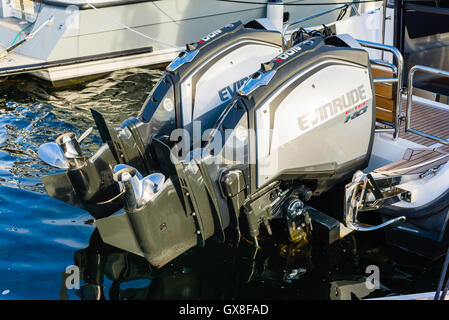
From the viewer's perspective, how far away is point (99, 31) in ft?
25.9

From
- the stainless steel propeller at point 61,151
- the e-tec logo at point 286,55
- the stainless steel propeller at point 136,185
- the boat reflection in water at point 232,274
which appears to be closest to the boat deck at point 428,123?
the boat reflection in water at point 232,274

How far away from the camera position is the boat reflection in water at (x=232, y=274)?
3676 millimetres

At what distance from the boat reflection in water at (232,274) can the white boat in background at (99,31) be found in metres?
4.38

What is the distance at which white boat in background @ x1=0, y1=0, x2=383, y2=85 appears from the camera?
7.67 meters

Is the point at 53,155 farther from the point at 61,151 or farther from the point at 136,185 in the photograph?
the point at 136,185

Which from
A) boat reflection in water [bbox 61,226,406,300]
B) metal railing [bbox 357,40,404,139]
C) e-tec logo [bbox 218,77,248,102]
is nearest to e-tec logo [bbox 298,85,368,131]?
metal railing [bbox 357,40,404,139]

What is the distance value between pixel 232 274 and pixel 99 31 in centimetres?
518

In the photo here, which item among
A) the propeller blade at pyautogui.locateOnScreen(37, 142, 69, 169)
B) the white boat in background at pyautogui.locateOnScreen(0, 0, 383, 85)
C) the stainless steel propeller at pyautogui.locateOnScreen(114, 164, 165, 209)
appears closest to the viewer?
the stainless steel propeller at pyautogui.locateOnScreen(114, 164, 165, 209)

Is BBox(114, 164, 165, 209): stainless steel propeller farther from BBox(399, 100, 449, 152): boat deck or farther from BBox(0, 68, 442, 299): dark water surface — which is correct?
BBox(399, 100, 449, 152): boat deck

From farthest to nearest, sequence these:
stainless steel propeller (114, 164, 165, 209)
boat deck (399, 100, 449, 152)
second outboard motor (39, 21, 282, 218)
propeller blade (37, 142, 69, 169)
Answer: boat deck (399, 100, 449, 152) < second outboard motor (39, 21, 282, 218) < propeller blade (37, 142, 69, 169) < stainless steel propeller (114, 164, 165, 209)

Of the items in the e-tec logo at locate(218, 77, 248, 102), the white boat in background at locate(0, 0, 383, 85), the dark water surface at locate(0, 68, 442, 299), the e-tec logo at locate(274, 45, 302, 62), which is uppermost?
the e-tec logo at locate(274, 45, 302, 62)

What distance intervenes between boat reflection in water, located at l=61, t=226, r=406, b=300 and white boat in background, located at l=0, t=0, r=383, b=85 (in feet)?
14.4

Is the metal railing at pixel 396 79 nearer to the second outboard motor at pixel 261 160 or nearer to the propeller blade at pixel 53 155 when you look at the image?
the second outboard motor at pixel 261 160
